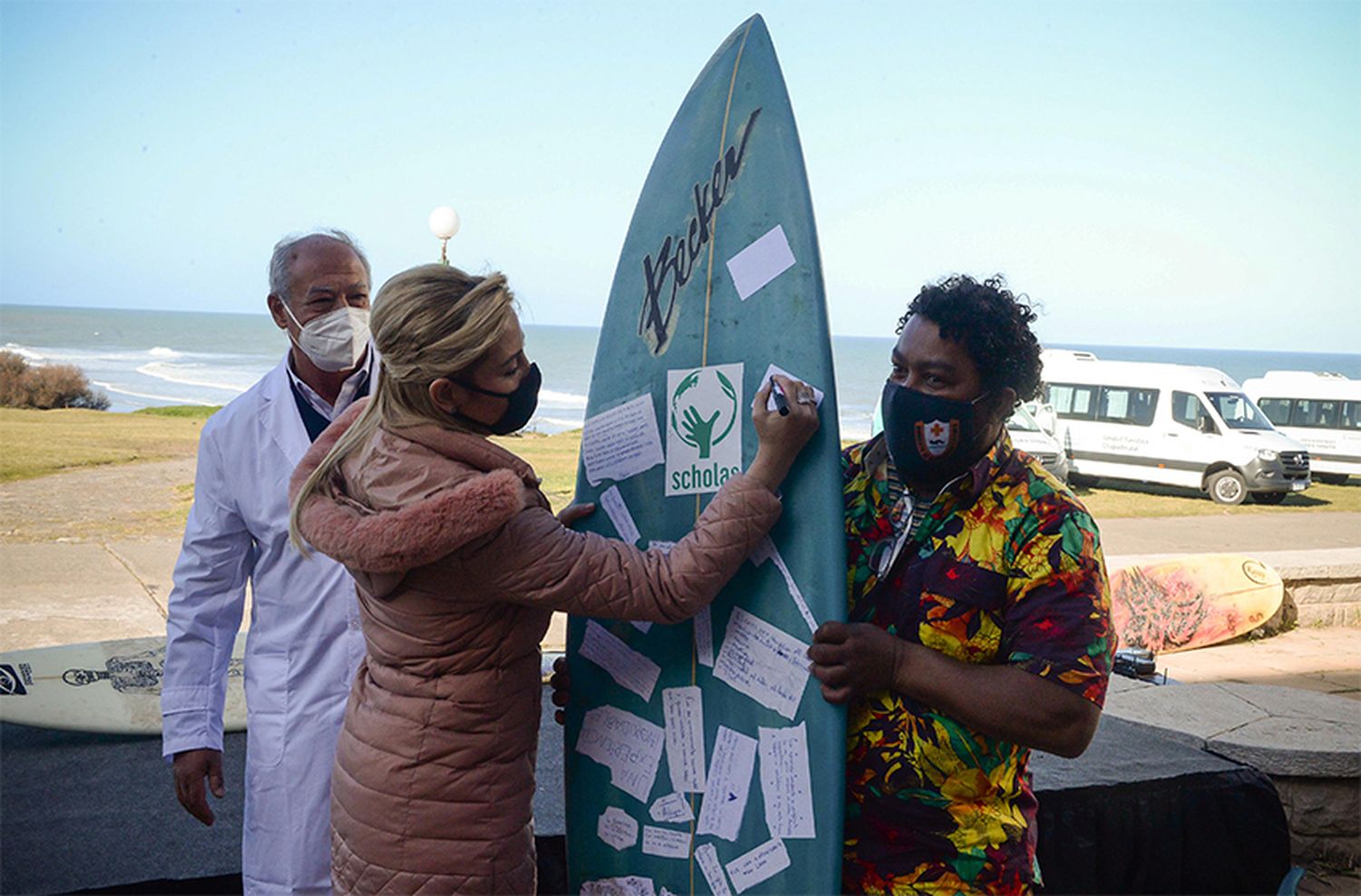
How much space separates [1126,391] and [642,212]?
636 inches

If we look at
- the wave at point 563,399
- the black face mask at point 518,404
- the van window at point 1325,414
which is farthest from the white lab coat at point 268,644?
the wave at point 563,399

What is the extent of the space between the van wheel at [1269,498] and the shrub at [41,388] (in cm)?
2197

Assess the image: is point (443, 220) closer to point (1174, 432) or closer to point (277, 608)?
point (277, 608)

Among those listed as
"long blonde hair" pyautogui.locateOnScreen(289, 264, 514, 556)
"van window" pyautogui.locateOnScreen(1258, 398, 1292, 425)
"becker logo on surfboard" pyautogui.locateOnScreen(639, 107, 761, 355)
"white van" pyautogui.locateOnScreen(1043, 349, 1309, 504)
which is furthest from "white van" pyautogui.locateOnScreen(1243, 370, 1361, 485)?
"long blonde hair" pyautogui.locateOnScreen(289, 264, 514, 556)

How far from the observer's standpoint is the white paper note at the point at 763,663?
5.85 ft

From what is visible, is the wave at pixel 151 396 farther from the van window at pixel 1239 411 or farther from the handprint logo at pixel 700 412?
the handprint logo at pixel 700 412

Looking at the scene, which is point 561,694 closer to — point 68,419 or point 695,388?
point 695,388

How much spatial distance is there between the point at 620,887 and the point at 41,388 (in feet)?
80.2

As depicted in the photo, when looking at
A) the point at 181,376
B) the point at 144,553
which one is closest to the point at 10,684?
the point at 144,553

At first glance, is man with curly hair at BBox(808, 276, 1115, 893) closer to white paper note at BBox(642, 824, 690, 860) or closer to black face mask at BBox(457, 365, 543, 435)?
white paper note at BBox(642, 824, 690, 860)

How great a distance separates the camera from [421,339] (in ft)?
5.00

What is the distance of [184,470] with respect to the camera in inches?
540

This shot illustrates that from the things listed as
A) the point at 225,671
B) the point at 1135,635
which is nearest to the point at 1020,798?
the point at 225,671

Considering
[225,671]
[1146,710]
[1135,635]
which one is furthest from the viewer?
[1135,635]
